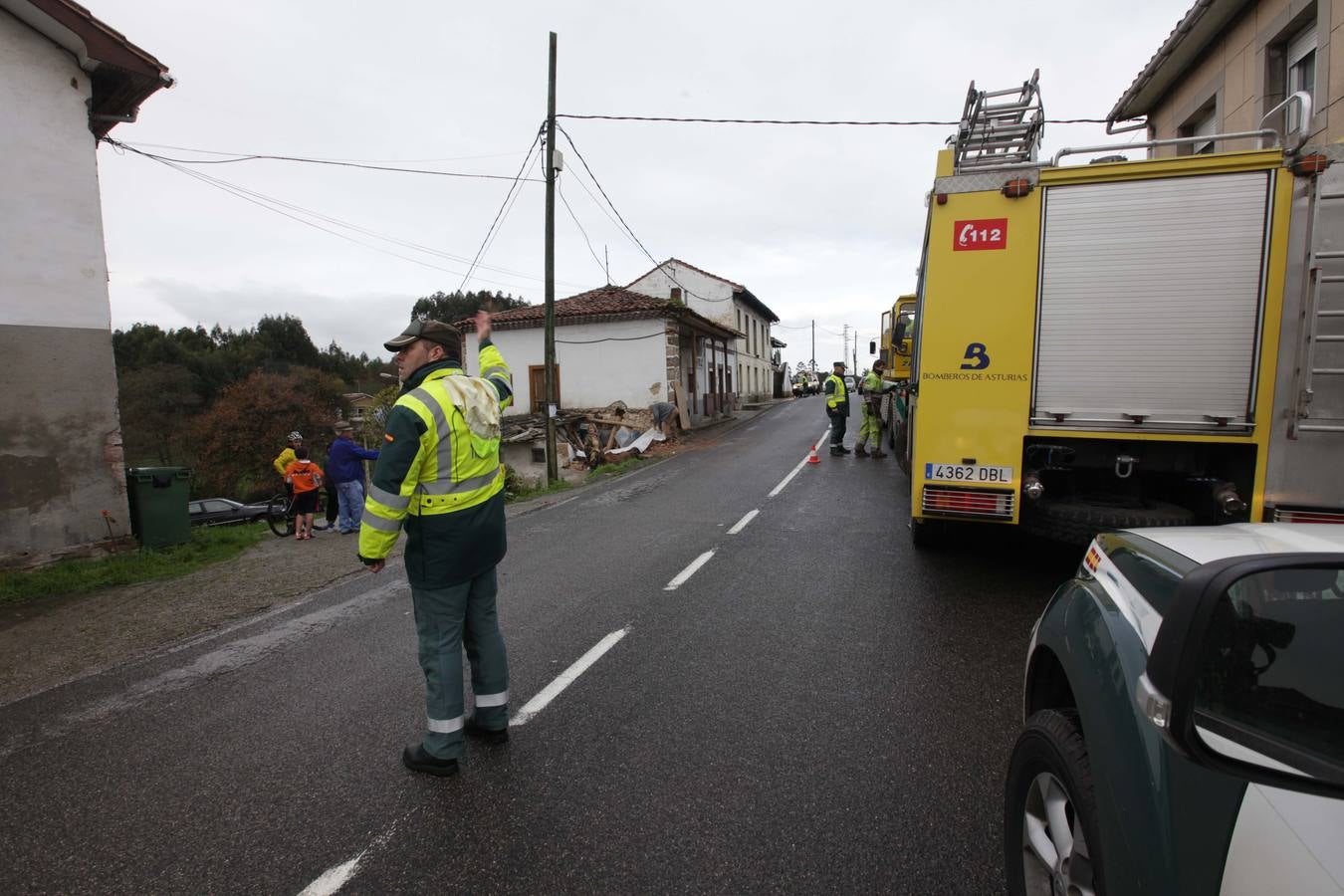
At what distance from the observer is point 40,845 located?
2729 mm

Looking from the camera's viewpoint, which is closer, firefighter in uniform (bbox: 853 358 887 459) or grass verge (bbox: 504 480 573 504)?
grass verge (bbox: 504 480 573 504)

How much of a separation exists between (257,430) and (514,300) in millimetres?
35752

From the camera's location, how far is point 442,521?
3086 millimetres

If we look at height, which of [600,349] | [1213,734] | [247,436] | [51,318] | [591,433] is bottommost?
[247,436]

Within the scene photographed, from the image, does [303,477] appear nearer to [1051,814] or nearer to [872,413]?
[1051,814]

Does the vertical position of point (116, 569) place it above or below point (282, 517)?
above

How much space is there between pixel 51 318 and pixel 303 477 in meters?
3.62

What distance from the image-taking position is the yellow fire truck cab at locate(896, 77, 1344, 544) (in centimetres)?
452

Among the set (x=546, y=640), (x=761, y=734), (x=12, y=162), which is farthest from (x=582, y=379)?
(x=761, y=734)

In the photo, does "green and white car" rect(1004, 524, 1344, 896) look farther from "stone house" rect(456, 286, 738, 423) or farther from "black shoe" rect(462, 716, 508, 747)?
"stone house" rect(456, 286, 738, 423)

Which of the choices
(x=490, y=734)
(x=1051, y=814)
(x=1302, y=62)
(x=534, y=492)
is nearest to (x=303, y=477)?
(x=534, y=492)

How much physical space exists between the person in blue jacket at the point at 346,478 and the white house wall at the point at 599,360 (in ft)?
46.0

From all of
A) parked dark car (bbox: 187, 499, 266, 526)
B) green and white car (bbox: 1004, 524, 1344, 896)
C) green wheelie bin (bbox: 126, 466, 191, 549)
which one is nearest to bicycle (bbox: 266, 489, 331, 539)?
green wheelie bin (bbox: 126, 466, 191, 549)

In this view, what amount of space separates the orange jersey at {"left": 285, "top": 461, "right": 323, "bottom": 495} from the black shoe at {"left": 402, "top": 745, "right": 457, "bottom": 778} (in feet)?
27.5
